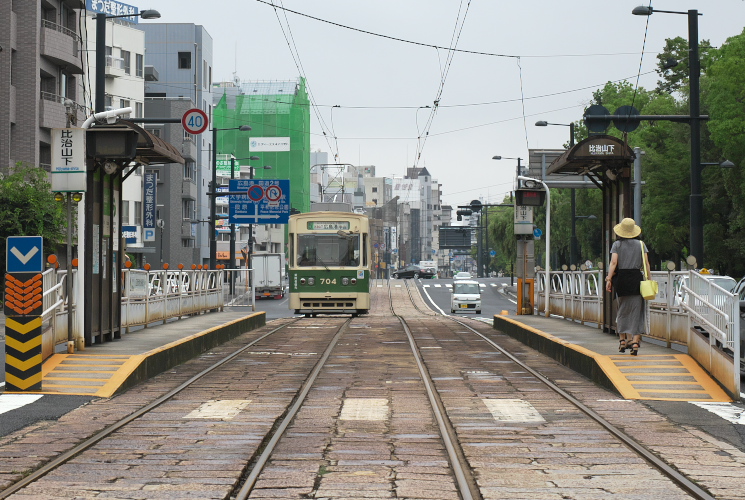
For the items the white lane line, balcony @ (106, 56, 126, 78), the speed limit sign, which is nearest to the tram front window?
the speed limit sign

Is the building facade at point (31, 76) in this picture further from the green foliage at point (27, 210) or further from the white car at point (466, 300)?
the white car at point (466, 300)

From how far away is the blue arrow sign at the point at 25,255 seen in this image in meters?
12.3

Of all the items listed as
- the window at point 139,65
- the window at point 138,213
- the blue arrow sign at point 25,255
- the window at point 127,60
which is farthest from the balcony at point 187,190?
the blue arrow sign at point 25,255

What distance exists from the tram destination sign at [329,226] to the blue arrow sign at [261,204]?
45.1 feet

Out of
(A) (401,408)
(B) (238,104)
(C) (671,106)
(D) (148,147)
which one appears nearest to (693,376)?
(A) (401,408)

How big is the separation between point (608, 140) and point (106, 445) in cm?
1076

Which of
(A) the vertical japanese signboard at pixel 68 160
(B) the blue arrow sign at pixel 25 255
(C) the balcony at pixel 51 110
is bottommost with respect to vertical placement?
(B) the blue arrow sign at pixel 25 255

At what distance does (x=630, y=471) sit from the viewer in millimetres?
7543

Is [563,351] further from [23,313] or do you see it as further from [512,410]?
[23,313]

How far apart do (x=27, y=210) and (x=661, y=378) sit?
1237 inches

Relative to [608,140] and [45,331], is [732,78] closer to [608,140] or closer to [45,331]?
[608,140]

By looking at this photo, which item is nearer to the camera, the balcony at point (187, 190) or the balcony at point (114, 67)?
the balcony at point (114, 67)

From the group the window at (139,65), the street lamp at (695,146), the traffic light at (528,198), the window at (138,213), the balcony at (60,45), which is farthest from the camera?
→ the window at (139,65)

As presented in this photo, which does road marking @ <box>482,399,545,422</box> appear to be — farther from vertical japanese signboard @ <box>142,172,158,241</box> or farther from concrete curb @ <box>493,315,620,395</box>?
vertical japanese signboard @ <box>142,172,158,241</box>
